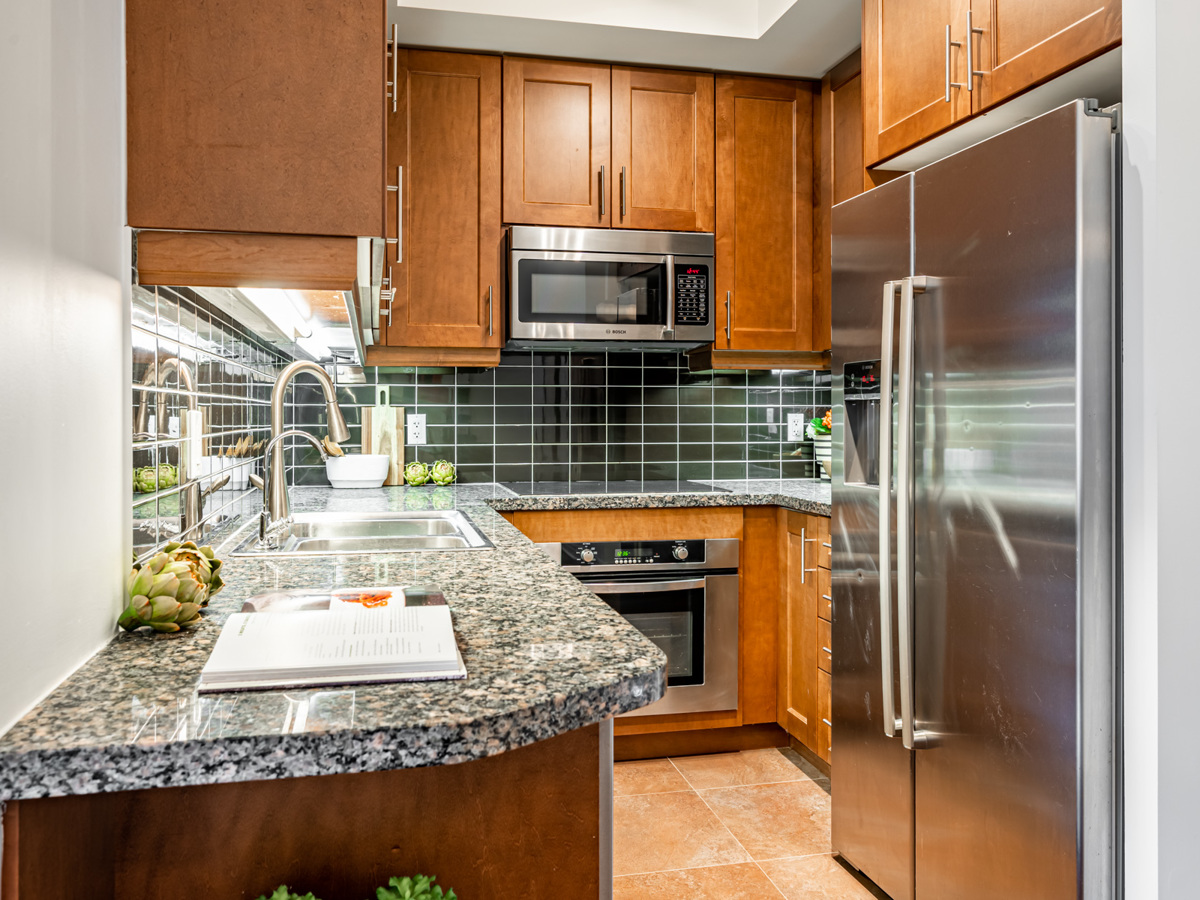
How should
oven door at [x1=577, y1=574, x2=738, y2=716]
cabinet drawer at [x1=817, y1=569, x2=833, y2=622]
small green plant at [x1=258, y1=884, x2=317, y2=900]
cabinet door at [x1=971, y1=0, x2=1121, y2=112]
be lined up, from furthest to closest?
oven door at [x1=577, y1=574, x2=738, y2=716] < cabinet drawer at [x1=817, y1=569, x2=833, y2=622] < cabinet door at [x1=971, y1=0, x2=1121, y2=112] < small green plant at [x1=258, y1=884, x2=317, y2=900]

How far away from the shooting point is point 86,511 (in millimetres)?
865

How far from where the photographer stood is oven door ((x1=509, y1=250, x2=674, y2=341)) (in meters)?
2.90

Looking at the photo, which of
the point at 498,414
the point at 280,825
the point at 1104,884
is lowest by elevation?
the point at 1104,884

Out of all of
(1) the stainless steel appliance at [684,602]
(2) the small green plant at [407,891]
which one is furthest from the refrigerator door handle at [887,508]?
(2) the small green plant at [407,891]

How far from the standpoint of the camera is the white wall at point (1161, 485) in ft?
4.31

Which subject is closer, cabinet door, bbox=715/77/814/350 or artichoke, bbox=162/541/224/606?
artichoke, bbox=162/541/224/606

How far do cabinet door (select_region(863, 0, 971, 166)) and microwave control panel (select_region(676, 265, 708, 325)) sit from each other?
813mm

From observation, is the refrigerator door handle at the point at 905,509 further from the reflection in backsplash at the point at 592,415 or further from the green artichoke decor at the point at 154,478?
the reflection in backsplash at the point at 592,415

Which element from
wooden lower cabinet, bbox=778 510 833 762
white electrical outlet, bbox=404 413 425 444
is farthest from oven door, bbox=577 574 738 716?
white electrical outlet, bbox=404 413 425 444

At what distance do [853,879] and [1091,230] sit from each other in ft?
5.14

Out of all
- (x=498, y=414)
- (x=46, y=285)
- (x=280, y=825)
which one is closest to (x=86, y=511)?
(x=46, y=285)

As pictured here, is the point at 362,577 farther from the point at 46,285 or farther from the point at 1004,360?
the point at 1004,360

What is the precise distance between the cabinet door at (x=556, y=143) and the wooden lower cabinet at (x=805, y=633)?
4.23ft

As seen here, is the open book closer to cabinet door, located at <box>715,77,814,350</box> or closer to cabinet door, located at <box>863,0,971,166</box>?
cabinet door, located at <box>863,0,971,166</box>
